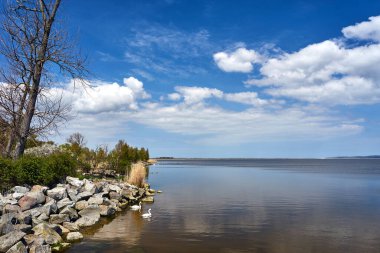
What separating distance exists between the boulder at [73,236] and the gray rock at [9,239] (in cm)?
203

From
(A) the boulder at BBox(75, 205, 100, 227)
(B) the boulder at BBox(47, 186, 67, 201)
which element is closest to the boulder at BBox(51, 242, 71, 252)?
(A) the boulder at BBox(75, 205, 100, 227)

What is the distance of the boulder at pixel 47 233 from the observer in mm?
12284

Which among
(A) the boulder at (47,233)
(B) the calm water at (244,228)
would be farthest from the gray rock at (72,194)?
(A) the boulder at (47,233)

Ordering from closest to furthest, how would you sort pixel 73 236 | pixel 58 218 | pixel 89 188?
1. pixel 73 236
2. pixel 58 218
3. pixel 89 188

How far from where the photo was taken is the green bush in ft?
56.7

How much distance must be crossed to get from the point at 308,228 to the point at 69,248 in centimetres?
1059

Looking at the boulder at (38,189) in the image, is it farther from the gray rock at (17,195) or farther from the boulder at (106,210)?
the boulder at (106,210)

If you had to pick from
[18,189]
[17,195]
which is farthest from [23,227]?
[18,189]

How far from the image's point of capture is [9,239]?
36.7 feet

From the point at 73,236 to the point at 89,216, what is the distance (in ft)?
10.7

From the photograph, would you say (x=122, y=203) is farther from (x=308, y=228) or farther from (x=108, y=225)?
(x=308, y=228)

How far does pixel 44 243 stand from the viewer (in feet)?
37.9

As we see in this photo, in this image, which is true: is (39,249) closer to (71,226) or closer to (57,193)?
(71,226)

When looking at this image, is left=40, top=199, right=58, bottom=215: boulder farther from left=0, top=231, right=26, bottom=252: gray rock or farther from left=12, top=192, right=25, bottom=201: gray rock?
left=0, top=231, right=26, bottom=252: gray rock
